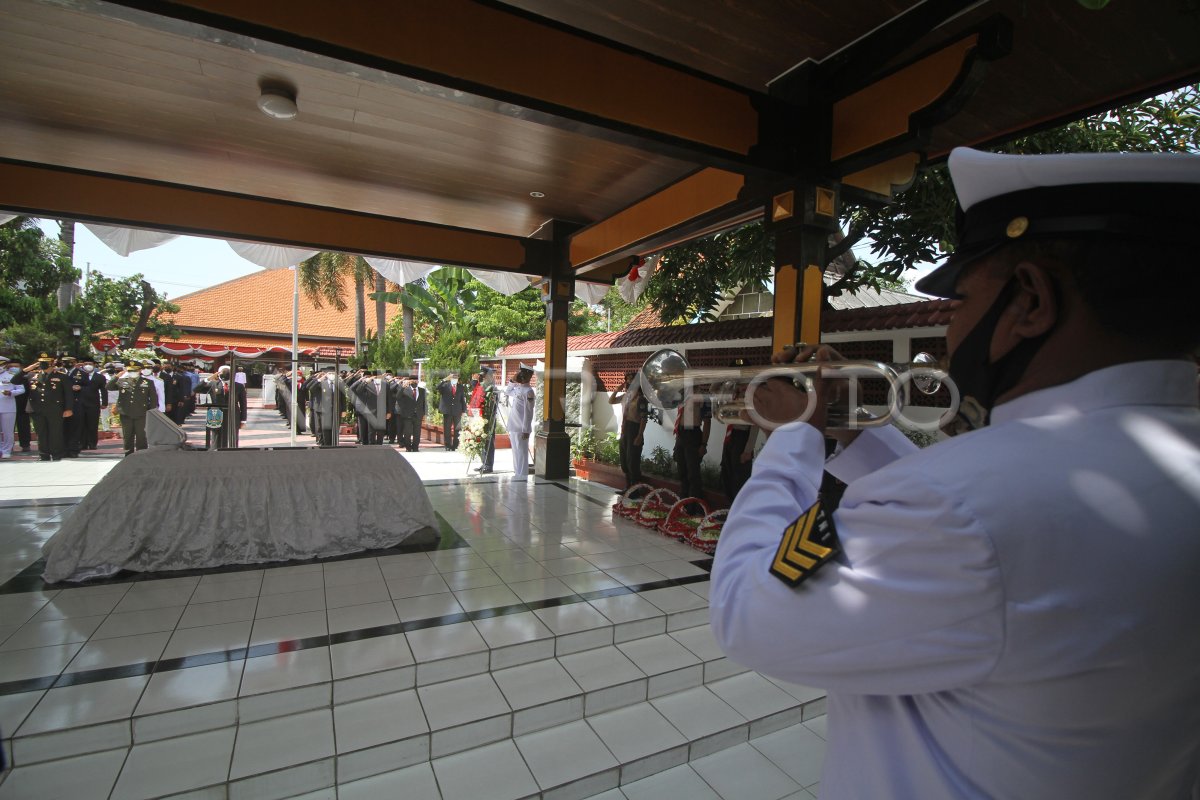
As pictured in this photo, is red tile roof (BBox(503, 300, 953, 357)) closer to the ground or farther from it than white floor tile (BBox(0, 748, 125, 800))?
farther from it

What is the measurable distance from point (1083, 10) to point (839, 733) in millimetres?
3881

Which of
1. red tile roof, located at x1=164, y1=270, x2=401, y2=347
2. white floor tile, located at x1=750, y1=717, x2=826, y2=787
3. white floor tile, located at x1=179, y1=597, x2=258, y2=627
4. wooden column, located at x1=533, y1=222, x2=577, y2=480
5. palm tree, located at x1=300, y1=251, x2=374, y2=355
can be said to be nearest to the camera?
white floor tile, located at x1=750, y1=717, x2=826, y2=787

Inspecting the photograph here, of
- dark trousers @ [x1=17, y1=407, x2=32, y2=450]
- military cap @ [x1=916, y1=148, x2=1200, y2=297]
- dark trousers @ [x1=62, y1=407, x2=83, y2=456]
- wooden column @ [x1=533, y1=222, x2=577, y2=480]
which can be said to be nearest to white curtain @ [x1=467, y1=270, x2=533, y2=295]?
A: wooden column @ [x1=533, y1=222, x2=577, y2=480]

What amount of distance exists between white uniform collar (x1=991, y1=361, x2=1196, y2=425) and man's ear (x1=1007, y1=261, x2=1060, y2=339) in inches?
3.1

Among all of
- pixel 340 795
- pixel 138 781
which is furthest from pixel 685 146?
pixel 138 781

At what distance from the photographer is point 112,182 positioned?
5.52 metres

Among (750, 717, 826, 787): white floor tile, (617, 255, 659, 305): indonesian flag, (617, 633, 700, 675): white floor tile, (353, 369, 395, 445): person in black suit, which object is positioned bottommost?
(750, 717, 826, 787): white floor tile

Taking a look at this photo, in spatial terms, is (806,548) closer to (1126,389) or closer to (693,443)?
(1126,389)

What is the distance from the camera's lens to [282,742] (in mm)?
2371

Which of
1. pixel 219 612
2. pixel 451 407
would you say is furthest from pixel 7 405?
pixel 219 612

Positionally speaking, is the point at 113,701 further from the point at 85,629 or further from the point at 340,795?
the point at 340,795

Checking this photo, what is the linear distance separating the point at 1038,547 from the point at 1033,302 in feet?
1.10

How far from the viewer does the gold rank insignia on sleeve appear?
662mm

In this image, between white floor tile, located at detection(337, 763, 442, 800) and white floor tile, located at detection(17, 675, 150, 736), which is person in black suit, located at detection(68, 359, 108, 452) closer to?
white floor tile, located at detection(17, 675, 150, 736)
